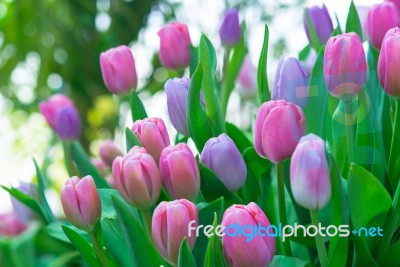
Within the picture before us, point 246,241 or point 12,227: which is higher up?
point 246,241

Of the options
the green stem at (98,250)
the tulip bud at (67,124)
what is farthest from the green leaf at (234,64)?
the green stem at (98,250)

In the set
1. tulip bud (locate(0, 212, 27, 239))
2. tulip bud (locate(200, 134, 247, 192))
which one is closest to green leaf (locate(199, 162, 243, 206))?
tulip bud (locate(200, 134, 247, 192))

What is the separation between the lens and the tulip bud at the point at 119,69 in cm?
41

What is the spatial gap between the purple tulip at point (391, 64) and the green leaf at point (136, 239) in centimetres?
13

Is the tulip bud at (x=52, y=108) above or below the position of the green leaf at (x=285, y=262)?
above

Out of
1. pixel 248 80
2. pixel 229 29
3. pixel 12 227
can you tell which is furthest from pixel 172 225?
pixel 12 227

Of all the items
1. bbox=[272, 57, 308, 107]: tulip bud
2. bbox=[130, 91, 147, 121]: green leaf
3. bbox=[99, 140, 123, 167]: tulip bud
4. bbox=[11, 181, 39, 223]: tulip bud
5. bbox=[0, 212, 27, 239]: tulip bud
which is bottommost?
bbox=[0, 212, 27, 239]: tulip bud

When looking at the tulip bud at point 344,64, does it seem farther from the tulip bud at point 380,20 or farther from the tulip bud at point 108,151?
the tulip bud at point 108,151

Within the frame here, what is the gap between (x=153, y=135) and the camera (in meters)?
0.32

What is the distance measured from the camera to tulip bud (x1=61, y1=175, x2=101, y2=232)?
313 millimetres

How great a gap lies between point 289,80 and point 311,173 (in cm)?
8

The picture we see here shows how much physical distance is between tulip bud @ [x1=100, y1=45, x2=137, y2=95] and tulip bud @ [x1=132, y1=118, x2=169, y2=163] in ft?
0.29

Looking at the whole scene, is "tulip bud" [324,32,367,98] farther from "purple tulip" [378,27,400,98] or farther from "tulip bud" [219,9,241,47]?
"tulip bud" [219,9,241,47]

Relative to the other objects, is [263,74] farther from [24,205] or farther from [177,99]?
[24,205]
